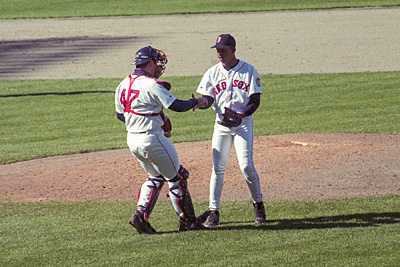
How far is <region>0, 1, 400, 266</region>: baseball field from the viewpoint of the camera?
265 inches

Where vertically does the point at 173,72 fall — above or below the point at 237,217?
above

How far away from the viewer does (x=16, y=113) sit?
15.7 meters

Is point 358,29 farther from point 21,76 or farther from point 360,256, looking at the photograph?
point 360,256

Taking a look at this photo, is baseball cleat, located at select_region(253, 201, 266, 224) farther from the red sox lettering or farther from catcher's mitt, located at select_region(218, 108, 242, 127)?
the red sox lettering

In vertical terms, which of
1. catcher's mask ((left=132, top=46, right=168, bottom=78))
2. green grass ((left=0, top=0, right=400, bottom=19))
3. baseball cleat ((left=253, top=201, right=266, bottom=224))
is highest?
green grass ((left=0, top=0, right=400, bottom=19))

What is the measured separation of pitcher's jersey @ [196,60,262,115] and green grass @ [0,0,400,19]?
2364cm

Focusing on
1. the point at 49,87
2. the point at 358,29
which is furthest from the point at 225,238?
the point at 358,29

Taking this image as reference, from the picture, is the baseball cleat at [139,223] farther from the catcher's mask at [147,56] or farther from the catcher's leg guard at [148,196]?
the catcher's mask at [147,56]

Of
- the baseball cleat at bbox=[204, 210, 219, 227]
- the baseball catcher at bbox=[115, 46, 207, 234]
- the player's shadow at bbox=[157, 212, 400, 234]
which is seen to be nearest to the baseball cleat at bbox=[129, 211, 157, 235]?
the baseball catcher at bbox=[115, 46, 207, 234]

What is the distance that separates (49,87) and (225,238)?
1249 centimetres

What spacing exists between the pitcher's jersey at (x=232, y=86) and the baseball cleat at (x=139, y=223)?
1.42 m

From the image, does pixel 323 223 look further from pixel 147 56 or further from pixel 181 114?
pixel 181 114

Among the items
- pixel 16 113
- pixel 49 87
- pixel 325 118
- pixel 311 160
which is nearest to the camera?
pixel 311 160

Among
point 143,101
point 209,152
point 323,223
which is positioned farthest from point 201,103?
point 209,152
